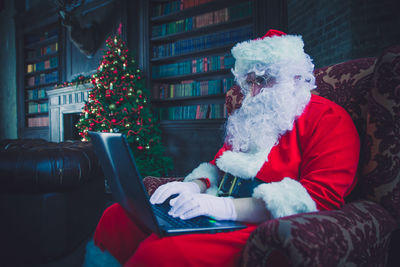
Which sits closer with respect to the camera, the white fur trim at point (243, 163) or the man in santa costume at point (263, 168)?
the man in santa costume at point (263, 168)

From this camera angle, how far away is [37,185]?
1420 millimetres

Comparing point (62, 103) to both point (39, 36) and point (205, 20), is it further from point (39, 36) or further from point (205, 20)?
point (205, 20)

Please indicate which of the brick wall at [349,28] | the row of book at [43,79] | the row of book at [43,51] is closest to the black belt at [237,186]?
the brick wall at [349,28]

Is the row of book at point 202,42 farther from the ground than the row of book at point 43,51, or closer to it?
closer to it

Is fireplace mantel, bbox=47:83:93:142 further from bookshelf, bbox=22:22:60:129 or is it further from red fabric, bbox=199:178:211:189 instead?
red fabric, bbox=199:178:211:189

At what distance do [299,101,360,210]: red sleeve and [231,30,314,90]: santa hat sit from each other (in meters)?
0.21

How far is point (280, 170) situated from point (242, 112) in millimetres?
312

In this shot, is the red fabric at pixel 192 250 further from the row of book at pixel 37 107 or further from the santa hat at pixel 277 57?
the row of book at pixel 37 107

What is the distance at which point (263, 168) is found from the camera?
2.88 ft

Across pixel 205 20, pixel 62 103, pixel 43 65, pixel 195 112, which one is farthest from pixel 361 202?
pixel 43 65

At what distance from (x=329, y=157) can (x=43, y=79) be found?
266 inches

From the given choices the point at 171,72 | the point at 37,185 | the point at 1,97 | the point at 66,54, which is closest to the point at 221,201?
the point at 37,185

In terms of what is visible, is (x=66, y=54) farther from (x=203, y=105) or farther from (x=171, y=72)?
(x=203, y=105)

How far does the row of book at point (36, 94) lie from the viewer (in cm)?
575
